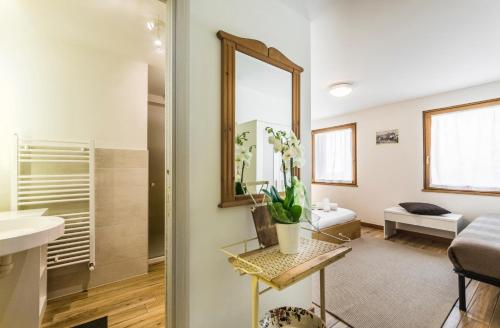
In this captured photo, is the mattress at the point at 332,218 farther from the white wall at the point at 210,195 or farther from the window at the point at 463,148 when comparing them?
the white wall at the point at 210,195

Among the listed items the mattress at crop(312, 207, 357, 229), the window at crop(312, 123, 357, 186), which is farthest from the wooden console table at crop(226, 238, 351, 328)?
the window at crop(312, 123, 357, 186)

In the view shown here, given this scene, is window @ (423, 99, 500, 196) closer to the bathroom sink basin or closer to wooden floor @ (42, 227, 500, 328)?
wooden floor @ (42, 227, 500, 328)

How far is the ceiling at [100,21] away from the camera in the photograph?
1.60 m

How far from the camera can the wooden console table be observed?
3.04ft

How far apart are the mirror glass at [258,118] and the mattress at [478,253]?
1.66 metres

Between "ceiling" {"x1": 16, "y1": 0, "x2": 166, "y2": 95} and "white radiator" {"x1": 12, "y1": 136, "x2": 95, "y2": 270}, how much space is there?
0.98m

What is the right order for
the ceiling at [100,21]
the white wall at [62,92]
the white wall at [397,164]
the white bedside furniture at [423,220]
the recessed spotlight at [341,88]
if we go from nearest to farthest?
the ceiling at [100,21] < the white wall at [62,92] < the white bedside furniture at [423,220] < the recessed spotlight at [341,88] < the white wall at [397,164]

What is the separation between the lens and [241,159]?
1.34 metres

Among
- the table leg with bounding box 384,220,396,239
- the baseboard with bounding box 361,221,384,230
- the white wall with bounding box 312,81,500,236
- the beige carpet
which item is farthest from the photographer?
the baseboard with bounding box 361,221,384,230

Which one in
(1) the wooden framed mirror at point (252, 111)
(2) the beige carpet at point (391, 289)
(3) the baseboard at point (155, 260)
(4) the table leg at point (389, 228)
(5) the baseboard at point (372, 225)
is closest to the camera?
(1) the wooden framed mirror at point (252, 111)

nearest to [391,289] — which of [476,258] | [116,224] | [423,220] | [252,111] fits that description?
[476,258]

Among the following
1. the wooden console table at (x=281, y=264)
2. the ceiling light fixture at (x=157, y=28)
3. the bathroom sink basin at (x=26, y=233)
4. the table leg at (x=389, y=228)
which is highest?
the ceiling light fixture at (x=157, y=28)

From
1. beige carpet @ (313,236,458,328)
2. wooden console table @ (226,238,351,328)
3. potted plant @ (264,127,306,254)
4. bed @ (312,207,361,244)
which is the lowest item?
beige carpet @ (313,236,458,328)

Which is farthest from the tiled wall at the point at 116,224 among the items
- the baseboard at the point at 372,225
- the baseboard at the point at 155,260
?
the baseboard at the point at 372,225
